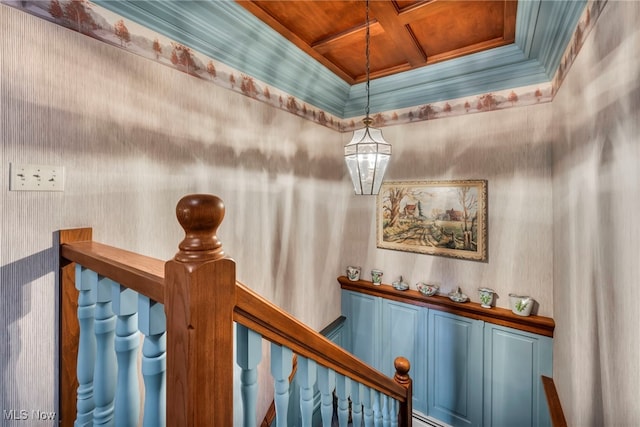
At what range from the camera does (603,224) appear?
1.12 m

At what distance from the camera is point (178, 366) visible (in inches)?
19.1

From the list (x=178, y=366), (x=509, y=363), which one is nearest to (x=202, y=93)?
(x=178, y=366)

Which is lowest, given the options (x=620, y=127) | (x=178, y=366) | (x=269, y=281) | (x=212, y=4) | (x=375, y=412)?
(x=375, y=412)

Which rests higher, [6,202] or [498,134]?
[498,134]

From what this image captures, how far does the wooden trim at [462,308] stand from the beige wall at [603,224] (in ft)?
1.36

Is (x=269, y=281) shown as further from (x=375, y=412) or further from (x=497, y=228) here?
(x=497, y=228)

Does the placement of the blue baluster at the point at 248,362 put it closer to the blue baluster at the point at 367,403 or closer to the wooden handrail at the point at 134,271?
the wooden handrail at the point at 134,271

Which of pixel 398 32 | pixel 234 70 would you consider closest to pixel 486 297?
pixel 398 32

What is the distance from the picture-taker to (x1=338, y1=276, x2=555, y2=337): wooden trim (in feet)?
6.86

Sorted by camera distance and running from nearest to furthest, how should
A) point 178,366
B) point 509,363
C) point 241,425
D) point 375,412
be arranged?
point 178,366, point 241,425, point 375,412, point 509,363

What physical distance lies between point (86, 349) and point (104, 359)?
13 centimetres

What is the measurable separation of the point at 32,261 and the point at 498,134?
3.05 metres

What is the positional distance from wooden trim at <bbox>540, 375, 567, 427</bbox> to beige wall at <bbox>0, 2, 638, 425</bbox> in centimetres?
16
